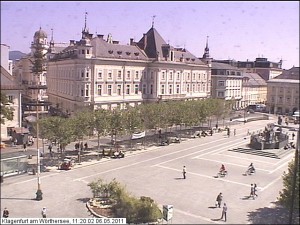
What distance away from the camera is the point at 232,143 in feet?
115

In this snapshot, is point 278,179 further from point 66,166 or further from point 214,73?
point 214,73

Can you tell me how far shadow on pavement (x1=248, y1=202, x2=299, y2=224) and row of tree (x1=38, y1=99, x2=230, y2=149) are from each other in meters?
12.3

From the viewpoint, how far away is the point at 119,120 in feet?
92.7

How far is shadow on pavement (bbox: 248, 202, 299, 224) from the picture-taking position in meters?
15.3

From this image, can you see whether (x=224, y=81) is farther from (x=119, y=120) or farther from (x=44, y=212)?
(x=44, y=212)

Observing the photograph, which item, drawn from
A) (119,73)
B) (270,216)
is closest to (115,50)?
(119,73)

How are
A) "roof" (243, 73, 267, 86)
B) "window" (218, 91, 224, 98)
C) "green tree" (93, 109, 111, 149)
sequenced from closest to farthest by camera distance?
"green tree" (93, 109, 111, 149) → "window" (218, 91, 224, 98) → "roof" (243, 73, 267, 86)

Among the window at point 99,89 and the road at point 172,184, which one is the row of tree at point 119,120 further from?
the window at point 99,89

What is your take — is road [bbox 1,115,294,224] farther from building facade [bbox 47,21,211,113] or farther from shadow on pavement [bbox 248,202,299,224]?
building facade [bbox 47,21,211,113]

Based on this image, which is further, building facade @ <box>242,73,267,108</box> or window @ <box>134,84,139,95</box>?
building facade @ <box>242,73,267,108</box>

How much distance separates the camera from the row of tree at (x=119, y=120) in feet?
79.4

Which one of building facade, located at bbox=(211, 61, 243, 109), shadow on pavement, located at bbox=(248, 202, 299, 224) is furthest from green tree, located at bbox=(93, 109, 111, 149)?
building facade, located at bbox=(211, 61, 243, 109)

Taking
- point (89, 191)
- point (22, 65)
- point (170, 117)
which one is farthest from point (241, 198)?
point (22, 65)

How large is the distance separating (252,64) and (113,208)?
74.8 m
